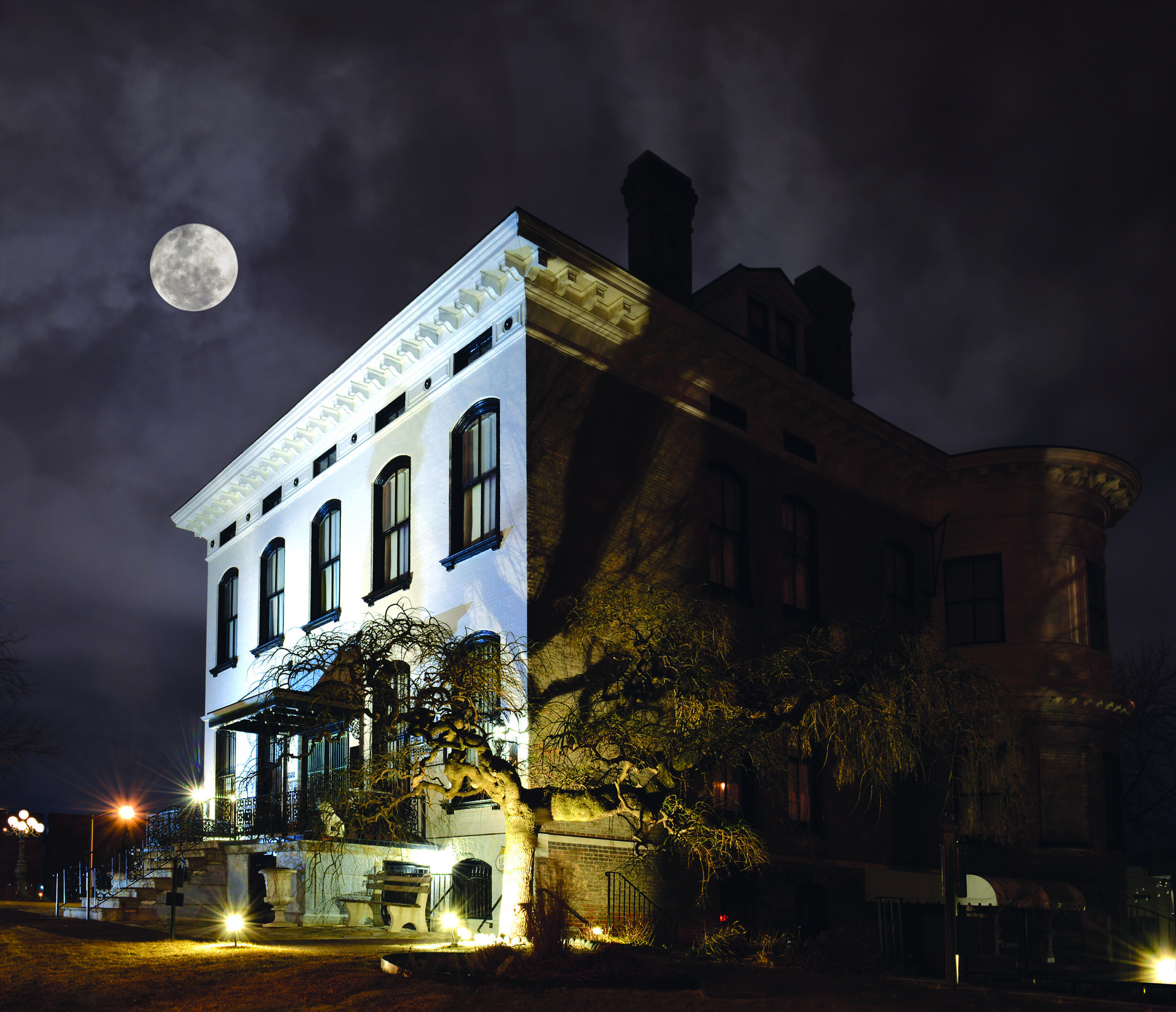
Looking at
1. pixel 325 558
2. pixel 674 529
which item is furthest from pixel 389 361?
pixel 674 529

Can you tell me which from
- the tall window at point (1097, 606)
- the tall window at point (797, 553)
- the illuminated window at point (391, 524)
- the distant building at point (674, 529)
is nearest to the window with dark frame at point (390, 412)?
the distant building at point (674, 529)

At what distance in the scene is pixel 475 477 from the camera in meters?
20.6

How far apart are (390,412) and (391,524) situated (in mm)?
2291

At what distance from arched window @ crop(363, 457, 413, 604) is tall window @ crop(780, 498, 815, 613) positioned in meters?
7.73

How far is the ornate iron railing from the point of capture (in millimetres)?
17953

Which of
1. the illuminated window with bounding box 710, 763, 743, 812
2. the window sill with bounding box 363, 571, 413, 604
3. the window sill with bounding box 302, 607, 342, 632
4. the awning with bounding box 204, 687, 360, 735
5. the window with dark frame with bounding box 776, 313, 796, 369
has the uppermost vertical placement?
the window with dark frame with bounding box 776, 313, 796, 369

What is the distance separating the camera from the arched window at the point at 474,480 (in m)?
20.0

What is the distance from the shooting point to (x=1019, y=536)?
2770 centimetres

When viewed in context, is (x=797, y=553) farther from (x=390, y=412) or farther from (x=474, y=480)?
(x=390, y=412)

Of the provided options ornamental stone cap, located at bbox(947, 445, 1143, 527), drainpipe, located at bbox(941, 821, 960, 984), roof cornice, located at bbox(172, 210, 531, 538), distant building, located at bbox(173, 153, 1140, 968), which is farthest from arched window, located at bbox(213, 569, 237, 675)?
drainpipe, located at bbox(941, 821, 960, 984)

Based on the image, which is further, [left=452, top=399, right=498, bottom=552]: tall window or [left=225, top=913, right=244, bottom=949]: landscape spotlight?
[left=452, top=399, right=498, bottom=552]: tall window

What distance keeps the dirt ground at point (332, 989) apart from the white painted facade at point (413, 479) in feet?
10.1

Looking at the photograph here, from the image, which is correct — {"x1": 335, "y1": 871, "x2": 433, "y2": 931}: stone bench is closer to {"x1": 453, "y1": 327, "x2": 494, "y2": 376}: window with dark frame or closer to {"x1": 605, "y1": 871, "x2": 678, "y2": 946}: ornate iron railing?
{"x1": 605, "y1": 871, "x2": 678, "y2": 946}: ornate iron railing

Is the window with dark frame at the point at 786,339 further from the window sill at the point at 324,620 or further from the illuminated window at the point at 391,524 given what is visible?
the window sill at the point at 324,620
